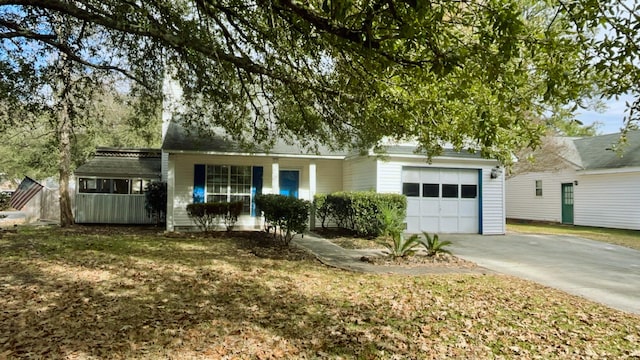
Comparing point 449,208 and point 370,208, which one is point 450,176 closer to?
point 449,208

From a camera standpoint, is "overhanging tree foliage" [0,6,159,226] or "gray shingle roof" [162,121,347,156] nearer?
"overhanging tree foliage" [0,6,159,226]

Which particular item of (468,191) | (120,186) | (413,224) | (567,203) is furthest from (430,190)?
(120,186)

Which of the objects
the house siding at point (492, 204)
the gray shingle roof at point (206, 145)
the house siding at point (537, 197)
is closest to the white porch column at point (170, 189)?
the gray shingle roof at point (206, 145)

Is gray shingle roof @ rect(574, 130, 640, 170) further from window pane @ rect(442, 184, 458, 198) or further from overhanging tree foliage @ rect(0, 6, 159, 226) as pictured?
overhanging tree foliage @ rect(0, 6, 159, 226)

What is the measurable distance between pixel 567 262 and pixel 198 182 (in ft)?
39.6

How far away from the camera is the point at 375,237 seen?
13.2 meters

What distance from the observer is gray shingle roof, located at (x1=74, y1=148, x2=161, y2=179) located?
17.3 metres

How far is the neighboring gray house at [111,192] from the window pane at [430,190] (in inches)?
444

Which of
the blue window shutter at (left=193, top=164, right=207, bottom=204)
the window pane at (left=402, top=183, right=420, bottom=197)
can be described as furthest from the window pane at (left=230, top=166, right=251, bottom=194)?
the window pane at (left=402, top=183, right=420, bottom=197)

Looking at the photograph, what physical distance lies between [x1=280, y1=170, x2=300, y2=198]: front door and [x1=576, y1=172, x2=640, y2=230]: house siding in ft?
48.5

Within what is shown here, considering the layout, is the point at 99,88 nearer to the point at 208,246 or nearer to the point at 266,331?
the point at 208,246

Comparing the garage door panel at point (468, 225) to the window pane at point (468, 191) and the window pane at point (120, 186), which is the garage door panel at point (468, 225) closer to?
the window pane at point (468, 191)

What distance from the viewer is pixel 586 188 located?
68.7ft

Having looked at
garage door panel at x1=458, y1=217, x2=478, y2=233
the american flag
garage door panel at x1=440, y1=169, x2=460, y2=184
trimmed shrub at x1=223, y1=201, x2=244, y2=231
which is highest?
garage door panel at x1=440, y1=169, x2=460, y2=184
